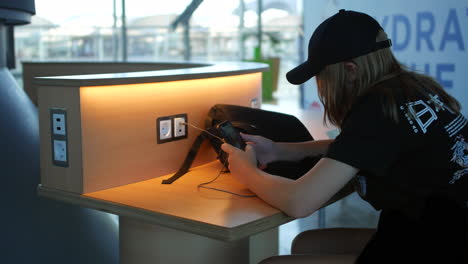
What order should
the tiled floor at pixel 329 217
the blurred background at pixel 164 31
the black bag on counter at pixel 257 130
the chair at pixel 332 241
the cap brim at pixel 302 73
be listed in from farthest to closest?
the blurred background at pixel 164 31 → the tiled floor at pixel 329 217 → the black bag on counter at pixel 257 130 → the chair at pixel 332 241 → the cap brim at pixel 302 73

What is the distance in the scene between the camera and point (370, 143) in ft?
4.69

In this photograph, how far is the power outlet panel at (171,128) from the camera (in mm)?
2037

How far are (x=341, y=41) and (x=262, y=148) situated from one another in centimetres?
59

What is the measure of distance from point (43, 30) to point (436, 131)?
7.72 meters

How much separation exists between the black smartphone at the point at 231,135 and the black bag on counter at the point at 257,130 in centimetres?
7

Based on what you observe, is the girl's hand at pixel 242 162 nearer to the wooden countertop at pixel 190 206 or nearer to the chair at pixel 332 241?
the wooden countertop at pixel 190 206

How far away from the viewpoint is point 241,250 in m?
2.02

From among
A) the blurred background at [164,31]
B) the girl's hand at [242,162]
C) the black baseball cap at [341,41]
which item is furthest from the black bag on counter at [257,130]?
the blurred background at [164,31]

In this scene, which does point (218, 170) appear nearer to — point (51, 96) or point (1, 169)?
point (51, 96)

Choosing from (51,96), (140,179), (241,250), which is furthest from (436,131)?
(51,96)

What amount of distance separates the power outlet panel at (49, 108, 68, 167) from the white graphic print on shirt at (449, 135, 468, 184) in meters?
1.10

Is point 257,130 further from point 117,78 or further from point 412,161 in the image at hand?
point 412,161

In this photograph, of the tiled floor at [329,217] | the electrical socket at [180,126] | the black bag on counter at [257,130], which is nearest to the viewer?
the black bag on counter at [257,130]

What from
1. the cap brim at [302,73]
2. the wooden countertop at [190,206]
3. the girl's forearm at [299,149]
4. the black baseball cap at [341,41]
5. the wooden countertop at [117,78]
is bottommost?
the wooden countertop at [190,206]
